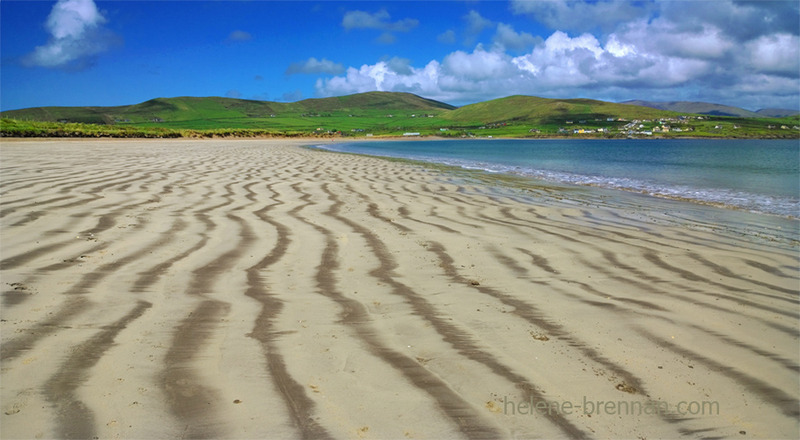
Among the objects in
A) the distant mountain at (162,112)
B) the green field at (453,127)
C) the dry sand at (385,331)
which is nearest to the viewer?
the dry sand at (385,331)

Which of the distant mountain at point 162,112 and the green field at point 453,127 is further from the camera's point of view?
the distant mountain at point 162,112

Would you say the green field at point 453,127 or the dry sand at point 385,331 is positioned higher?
the green field at point 453,127

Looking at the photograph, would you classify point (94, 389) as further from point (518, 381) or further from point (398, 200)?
point (398, 200)

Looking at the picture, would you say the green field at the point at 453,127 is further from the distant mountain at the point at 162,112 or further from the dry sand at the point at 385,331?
the dry sand at the point at 385,331

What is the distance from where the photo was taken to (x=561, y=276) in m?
6.03

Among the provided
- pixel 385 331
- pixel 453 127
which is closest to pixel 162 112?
pixel 453 127

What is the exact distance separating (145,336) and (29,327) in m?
0.99

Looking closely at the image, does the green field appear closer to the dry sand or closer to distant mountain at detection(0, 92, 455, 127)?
distant mountain at detection(0, 92, 455, 127)

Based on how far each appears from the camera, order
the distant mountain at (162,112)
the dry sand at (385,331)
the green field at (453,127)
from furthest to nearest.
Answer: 1. the distant mountain at (162,112)
2. the green field at (453,127)
3. the dry sand at (385,331)

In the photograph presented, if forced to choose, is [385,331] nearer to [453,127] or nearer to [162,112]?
[453,127]

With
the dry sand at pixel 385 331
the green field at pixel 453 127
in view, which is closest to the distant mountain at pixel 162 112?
the green field at pixel 453 127

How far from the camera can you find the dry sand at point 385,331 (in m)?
3.01

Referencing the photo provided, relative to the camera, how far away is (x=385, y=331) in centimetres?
419

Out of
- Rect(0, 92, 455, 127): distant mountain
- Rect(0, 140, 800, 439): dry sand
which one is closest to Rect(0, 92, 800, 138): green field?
Rect(0, 92, 455, 127): distant mountain
